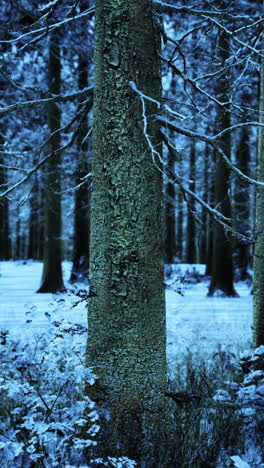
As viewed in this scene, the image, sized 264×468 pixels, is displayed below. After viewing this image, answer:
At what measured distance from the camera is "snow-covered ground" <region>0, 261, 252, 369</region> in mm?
5448

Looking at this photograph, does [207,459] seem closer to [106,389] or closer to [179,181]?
[106,389]

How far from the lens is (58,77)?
11.5 metres

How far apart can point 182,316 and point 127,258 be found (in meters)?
6.06

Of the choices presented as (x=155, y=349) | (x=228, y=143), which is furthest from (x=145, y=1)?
(x=228, y=143)

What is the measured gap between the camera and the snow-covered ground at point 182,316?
17.9 ft

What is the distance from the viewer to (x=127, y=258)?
2.80 meters

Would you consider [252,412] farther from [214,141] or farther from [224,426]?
[214,141]

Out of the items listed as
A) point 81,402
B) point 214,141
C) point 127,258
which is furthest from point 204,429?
point 214,141

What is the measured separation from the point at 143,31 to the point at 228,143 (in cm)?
851

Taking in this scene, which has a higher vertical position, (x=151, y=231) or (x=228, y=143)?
(x=228, y=143)

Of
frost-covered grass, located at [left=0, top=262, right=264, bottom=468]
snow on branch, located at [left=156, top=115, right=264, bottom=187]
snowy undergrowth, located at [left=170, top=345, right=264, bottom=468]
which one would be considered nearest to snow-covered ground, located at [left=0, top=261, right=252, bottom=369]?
frost-covered grass, located at [left=0, top=262, right=264, bottom=468]

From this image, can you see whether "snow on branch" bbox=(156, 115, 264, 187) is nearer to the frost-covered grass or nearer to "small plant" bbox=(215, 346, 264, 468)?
the frost-covered grass

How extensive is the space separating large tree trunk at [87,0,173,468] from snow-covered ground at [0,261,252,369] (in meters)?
0.43

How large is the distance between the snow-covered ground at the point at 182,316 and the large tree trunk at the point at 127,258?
1.41 feet
